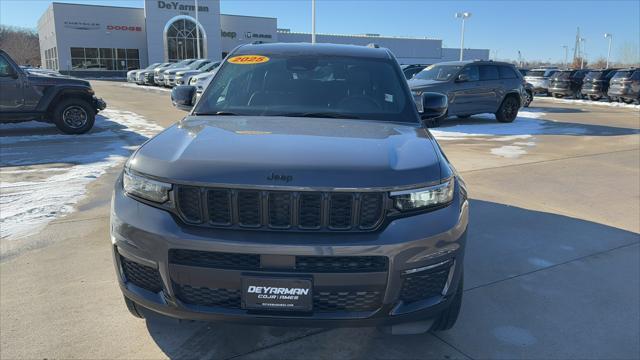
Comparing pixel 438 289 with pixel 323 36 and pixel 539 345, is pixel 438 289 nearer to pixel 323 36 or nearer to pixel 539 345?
pixel 539 345

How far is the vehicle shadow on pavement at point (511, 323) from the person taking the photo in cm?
276

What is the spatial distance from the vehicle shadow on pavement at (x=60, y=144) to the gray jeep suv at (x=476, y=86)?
751 centimetres

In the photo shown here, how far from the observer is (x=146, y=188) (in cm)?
233

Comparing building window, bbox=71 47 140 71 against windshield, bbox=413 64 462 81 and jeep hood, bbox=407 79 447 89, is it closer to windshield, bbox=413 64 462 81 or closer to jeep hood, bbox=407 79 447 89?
windshield, bbox=413 64 462 81

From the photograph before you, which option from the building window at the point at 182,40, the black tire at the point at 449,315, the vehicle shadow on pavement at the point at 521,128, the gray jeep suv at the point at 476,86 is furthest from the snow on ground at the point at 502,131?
the building window at the point at 182,40

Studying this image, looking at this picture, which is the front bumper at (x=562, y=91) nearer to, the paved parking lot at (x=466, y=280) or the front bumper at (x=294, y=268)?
the paved parking lot at (x=466, y=280)

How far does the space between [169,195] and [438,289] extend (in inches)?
54.4

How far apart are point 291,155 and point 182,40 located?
177 feet

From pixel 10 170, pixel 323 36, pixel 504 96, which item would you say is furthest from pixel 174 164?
pixel 323 36

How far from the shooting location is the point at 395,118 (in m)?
3.36

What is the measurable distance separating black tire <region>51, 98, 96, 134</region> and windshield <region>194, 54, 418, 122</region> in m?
8.36

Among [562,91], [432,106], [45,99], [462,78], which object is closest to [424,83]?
[462,78]

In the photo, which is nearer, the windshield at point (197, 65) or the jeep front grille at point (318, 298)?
the jeep front grille at point (318, 298)

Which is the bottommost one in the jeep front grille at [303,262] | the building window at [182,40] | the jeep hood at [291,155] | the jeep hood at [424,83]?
the jeep front grille at [303,262]
